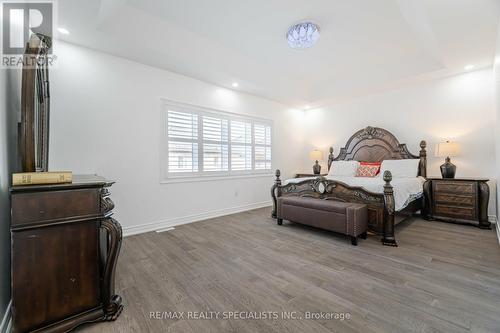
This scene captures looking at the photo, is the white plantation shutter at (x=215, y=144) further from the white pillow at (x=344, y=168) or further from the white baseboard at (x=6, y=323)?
the white baseboard at (x=6, y=323)

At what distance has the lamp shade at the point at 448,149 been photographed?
3754 mm

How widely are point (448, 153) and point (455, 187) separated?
603 mm

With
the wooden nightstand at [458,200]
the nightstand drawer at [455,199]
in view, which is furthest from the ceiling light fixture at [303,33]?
the nightstand drawer at [455,199]

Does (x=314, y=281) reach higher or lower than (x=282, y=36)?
lower

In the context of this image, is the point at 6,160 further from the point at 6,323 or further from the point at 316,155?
the point at 316,155

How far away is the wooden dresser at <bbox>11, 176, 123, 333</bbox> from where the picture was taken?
1233 millimetres

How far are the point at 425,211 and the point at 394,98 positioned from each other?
8.20 feet

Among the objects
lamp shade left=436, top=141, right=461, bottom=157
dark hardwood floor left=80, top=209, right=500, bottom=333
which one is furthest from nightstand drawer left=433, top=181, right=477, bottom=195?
dark hardwood floor left=80, top=209, right=500, bottom=333

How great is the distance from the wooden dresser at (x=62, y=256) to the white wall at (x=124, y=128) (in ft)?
6.02


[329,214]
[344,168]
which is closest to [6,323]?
[329,214]

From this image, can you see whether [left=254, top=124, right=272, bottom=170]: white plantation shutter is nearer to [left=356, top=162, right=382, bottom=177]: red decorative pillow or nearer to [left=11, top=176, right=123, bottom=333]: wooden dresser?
[left=356, top=162, right=382, bottom=177]: red decorative pillow

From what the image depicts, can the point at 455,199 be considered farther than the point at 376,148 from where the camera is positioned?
No

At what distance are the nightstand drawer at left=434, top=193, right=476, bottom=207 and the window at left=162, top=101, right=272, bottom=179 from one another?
11.0 ft

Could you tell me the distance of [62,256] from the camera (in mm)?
1354
